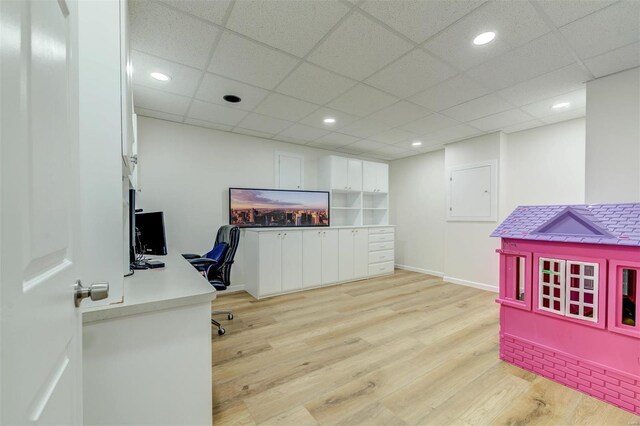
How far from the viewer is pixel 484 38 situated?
1.91 metres

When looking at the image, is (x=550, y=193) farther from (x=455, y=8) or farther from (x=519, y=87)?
(x=455, y=8)

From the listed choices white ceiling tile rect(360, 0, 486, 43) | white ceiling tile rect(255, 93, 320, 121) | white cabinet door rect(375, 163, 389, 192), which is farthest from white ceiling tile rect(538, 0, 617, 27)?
white cabinet door rect(375, 163, 389, 192)

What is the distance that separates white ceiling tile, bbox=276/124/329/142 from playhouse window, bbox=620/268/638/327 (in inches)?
135

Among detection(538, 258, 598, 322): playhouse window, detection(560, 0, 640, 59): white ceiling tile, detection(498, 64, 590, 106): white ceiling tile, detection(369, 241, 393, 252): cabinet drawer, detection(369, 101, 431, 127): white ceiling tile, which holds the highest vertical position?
detection(560, 0, 640, 59): white ceiling tile

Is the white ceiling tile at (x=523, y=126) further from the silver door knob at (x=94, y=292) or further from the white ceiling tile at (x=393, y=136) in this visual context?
the silver door knob at (x=94, y=292)

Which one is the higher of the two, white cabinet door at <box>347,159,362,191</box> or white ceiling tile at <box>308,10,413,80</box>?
white ceiling tile at <box>308,10,413,80</box>

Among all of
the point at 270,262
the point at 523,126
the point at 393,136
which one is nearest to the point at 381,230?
the point at 393,136

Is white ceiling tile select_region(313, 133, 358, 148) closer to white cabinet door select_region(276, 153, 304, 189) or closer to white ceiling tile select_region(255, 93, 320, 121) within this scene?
white cabinet door select_region(276, 153, 304, 189)

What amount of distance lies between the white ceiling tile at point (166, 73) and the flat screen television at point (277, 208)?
1.63 meters

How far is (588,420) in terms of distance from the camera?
1516 millimetres

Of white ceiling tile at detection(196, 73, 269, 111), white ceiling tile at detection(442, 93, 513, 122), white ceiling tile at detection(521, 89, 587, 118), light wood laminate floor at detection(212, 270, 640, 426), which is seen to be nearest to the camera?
light wood laminate floor at detection(212, 270, 640, 426)

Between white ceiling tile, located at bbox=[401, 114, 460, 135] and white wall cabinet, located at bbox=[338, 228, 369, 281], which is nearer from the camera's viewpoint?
white ceiling tile, located at bbox=[401, 114, 460, 135]

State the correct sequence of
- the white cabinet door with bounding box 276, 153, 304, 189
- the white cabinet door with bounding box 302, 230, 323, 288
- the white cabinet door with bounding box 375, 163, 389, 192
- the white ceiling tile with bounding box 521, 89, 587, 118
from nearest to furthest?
the white ceiling tile with bounding box 521, 89, 587, 118
the white cabinet door with bounding box 302, 230, 323, 288
the white cabinet door with bounding box 276, 153, 304, 189
the white cabinet door with bounding box 375, 163, 389, 192

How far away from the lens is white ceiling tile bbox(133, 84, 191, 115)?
273cm
